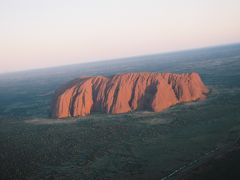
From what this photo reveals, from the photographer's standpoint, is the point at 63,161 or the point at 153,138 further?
the point at 153,138

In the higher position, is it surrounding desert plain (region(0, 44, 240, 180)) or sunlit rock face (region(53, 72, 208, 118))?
sunlit rock face (region(53, 72, 208, 118))

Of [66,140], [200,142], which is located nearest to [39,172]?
[66,140]

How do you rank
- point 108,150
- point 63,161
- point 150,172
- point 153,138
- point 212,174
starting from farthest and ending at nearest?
point 153,138 → point 108,150 → point 63,161 → point 150,172 → point 212,174

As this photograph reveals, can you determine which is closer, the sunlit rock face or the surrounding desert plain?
the surrounding desert plain

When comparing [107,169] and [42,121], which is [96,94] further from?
[107,169]

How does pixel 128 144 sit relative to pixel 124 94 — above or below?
below

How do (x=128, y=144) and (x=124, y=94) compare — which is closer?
(x=128, y=144)

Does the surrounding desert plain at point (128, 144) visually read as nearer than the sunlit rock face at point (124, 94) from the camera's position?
Yes

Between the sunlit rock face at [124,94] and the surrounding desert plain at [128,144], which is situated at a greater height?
the sunlit rock face at [124,94]
